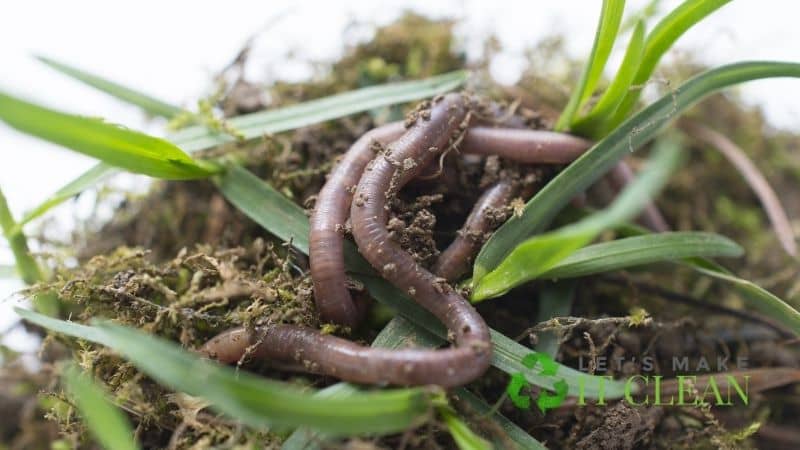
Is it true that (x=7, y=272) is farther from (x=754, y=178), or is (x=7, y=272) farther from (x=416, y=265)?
(x=754, y=178)

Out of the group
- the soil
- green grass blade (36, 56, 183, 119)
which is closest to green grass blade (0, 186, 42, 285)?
the soil

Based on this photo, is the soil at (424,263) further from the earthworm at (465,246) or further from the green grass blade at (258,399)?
the green grass blade at (258,399)

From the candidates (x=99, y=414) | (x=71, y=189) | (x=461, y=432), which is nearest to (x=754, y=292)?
(x=461, y=432)

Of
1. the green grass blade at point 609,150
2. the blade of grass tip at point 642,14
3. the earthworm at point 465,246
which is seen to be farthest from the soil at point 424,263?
the blade of grass tip at point 642,14

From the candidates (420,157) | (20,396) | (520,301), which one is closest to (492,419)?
(520,301)

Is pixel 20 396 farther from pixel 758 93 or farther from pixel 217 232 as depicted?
pixel 758 93
